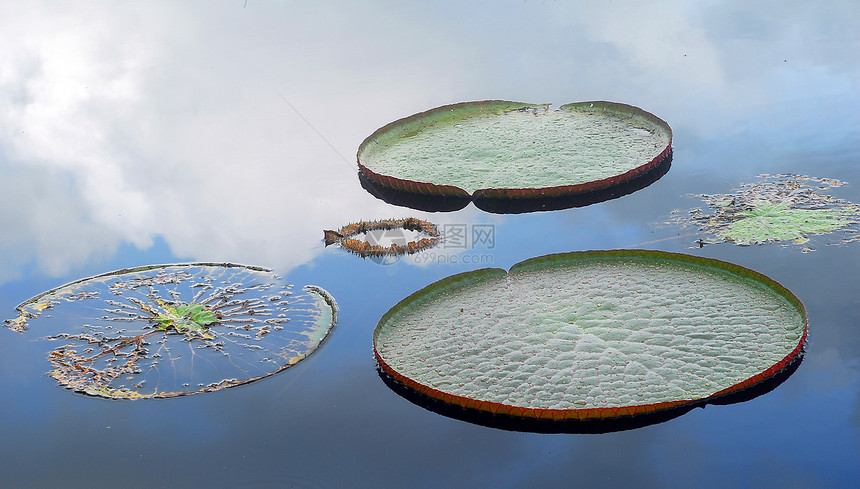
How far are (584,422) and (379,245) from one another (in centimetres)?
171

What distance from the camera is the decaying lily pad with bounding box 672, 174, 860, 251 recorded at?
4473mm

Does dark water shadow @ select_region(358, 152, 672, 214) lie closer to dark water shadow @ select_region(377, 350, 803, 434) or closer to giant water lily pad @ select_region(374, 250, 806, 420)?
giant water lily pad @ select_region(374, 250, 806, 420)

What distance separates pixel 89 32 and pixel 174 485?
6378mm

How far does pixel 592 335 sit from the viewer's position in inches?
145

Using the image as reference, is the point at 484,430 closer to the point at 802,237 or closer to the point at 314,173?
the point at 802,237

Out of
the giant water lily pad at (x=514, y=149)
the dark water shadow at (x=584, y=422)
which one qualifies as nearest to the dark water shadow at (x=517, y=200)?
the giant water lily pad at (x=514, y=149)

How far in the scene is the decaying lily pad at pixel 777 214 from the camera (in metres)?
4.47

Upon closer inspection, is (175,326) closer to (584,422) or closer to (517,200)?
(584,422)

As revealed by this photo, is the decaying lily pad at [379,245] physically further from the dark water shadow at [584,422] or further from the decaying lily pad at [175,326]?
the dark water shadow at [584,422]

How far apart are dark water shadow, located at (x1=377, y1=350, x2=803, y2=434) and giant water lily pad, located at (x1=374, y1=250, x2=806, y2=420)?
0.09 ft

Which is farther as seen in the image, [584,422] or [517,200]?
[517,200]

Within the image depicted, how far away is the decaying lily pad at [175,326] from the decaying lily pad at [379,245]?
0.44 meters

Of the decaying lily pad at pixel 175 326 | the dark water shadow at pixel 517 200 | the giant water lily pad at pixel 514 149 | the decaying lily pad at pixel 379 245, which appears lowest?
the decaying lily pad at pixel 175 326

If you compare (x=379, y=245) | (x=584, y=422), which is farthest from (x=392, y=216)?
(x=584, y=422)
